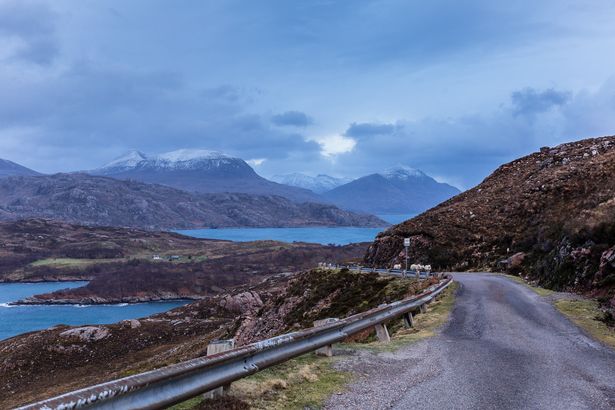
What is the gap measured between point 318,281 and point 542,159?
4269 cm

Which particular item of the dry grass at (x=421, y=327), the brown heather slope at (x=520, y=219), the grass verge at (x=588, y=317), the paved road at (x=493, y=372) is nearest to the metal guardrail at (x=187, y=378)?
the paved road at (x=493, y=372)

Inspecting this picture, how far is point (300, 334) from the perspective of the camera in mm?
8812

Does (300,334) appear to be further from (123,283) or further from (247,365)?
(123,283)

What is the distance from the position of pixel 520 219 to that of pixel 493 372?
156 ft

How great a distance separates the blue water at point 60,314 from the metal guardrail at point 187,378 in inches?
4708

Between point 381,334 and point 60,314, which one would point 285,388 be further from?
point 60,314

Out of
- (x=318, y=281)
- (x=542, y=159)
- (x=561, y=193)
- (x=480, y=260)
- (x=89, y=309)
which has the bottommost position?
(x=89, y=309)

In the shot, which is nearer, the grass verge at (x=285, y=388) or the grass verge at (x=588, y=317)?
the grass verge at (x=285, y=388)

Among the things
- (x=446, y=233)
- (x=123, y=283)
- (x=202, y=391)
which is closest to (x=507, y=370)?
(x=202, y=391)

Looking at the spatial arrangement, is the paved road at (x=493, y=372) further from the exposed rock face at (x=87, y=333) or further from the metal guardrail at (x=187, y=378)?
the exposed rock face at (x=87, y=333)

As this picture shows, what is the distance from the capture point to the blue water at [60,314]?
381ft

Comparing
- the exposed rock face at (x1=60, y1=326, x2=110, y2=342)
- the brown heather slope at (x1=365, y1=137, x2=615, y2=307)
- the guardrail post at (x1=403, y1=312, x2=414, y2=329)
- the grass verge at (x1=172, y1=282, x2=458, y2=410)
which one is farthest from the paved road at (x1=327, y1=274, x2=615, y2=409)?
the exposed rock face at (x1=60, y1=326, x2=110, y2=342)

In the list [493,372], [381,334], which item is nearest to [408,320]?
[381,334]

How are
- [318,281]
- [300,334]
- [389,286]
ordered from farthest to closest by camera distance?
[318,281], [389,286], [300,334]
